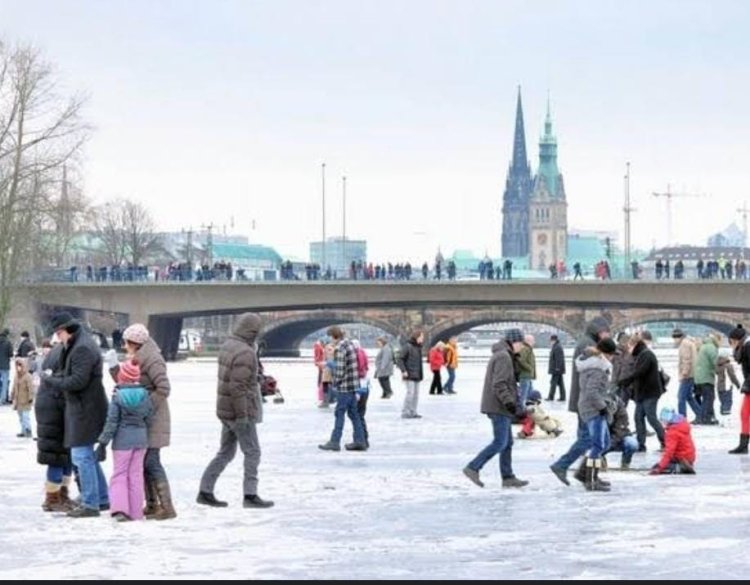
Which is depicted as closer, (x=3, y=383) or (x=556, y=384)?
(x=3, y=383)

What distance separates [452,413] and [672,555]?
19.3 meters

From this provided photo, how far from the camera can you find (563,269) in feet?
285

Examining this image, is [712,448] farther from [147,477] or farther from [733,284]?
[733,284]

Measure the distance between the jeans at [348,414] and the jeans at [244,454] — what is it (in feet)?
19.1

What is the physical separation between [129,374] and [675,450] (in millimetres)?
6562

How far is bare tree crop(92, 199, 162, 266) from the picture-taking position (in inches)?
4574

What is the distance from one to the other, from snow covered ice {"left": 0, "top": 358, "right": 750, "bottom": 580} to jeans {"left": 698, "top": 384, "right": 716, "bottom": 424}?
13.1 ft

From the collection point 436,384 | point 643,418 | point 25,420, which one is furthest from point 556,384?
point 643,418

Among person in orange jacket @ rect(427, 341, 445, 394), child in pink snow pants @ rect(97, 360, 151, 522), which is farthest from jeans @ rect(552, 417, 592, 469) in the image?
person in orange jacket @ rect(427, 341, 445, 394)

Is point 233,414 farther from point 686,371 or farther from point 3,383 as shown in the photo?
point 3,383

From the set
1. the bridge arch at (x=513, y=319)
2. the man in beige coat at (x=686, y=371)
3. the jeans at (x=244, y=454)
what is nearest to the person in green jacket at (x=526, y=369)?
the man in beige coat at (x=686, y=371)

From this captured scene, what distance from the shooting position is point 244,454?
51.2 ft

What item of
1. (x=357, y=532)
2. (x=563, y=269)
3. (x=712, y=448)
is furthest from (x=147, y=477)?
(x=563, y=269)

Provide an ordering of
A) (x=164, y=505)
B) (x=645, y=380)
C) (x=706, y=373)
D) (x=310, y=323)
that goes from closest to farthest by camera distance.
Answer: (x=164, y=505) → (x=645, y=380) → (x=706, y=373) → (x=310, y=323)
